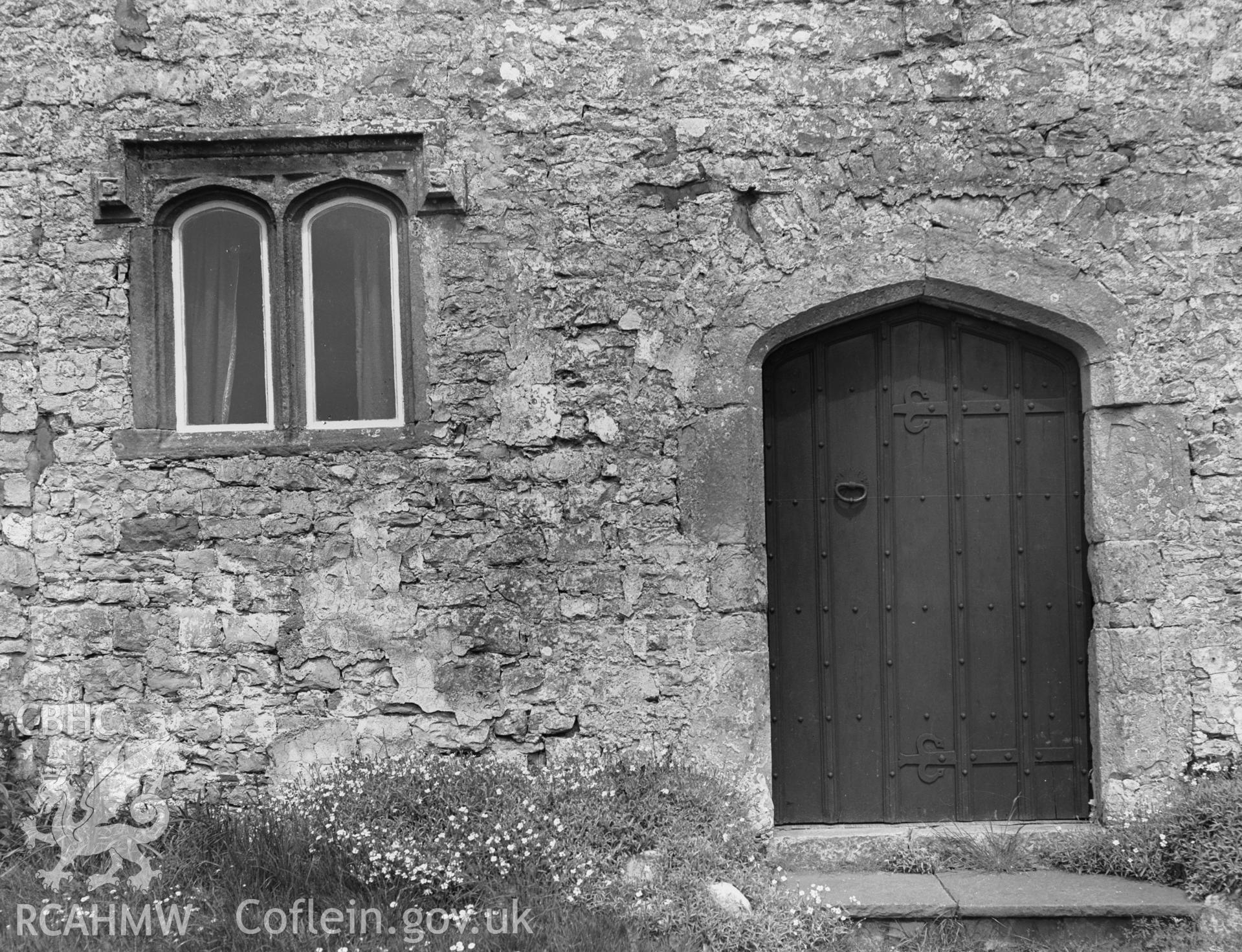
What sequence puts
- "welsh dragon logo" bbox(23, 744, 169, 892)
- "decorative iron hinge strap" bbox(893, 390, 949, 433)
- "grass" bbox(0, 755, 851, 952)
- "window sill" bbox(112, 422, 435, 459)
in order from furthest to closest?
"decorative iron hinge strap" bbox(893, 390, 949, 433) → "window sill" bbox(112, 422, 435, 459) → "welsh dragon logo" bbox(23, 744, 169, 892) → "grass" bbox(0, 755, 851, 952)

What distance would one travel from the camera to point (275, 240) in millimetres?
4586

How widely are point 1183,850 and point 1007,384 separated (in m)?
2.02

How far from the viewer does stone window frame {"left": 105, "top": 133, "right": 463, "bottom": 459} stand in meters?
4.50

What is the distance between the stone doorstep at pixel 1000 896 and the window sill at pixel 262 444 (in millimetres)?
2460

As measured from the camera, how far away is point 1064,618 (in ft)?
15.0

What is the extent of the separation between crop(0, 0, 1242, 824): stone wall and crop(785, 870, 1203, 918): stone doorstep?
0.49 m

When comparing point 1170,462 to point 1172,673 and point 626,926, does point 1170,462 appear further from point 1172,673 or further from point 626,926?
point 626,926

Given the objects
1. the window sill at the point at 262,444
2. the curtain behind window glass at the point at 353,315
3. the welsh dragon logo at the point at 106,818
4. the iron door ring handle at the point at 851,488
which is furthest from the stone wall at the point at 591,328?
the iron door ring handle at the point at 851,488

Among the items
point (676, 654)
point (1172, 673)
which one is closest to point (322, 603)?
point (676, 654)

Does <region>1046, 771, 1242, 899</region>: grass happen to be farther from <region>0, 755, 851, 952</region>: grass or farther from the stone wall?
<region>0, 755, 851, 952</region>: grass

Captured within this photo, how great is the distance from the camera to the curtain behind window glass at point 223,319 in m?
4.66
